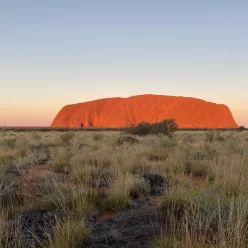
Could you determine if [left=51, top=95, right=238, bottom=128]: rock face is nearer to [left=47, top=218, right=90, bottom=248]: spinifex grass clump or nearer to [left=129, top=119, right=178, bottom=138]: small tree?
[left=129, top=119, right=178, bottom=138]: small tree

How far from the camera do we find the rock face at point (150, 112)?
122 m

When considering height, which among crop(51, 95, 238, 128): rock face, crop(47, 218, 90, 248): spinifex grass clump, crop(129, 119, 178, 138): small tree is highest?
crop(51, 95, 238, 128): rock face

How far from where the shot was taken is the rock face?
122 meters

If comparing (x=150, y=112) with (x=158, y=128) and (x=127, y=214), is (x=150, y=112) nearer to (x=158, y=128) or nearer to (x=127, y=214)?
(x=158, y=128)

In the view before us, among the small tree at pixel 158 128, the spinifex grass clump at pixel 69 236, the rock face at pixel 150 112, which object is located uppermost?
the rock face at pixel 150 112

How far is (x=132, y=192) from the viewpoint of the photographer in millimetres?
6188

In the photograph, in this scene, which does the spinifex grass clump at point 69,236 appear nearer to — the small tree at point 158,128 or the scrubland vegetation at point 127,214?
the scrubland vegetation at point 127,214

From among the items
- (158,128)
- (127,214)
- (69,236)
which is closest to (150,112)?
(158,128)

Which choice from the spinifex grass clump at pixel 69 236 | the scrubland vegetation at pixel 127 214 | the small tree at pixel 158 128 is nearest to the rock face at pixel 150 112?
the small tree at pixel 158 128

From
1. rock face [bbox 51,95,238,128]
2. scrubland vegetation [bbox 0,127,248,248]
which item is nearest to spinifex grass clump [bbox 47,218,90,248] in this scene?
scrubland vegetation [bbox 0,127,248,248]

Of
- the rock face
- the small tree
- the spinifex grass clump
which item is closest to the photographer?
the spinifex grass clump

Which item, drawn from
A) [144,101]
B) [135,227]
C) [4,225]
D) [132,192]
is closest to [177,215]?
[135,227]

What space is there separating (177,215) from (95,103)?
135830 mm

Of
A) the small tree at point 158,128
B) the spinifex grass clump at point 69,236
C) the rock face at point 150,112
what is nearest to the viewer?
the spinifex grass clump at point 69,236
